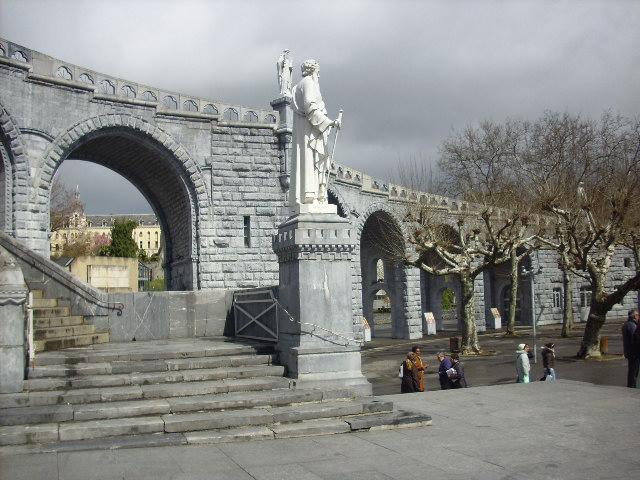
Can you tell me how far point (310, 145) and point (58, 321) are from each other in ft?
19.0

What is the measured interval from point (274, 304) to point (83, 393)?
3496 millimetres

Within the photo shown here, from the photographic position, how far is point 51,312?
1231 cm

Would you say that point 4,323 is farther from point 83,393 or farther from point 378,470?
point 378,470

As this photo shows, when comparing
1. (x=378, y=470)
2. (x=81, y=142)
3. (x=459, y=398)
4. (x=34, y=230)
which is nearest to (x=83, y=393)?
(x=378, y=470)

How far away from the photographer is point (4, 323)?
326 inches

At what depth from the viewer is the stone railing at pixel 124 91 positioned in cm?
2119

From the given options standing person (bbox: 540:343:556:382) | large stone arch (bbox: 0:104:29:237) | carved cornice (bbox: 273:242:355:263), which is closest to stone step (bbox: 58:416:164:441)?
carved cornice (bbox: 273:242:355:263)

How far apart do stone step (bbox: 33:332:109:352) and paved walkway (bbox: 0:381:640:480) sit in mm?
4294

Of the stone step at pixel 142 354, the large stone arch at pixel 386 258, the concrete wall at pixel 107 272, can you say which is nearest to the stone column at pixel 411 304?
the large stone arch at pixel 386 258

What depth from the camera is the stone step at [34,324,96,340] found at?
11.2m

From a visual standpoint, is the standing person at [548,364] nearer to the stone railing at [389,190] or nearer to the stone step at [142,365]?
the stone step at [142,365]

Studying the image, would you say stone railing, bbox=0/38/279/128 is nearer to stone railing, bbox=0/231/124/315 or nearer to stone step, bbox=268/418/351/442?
stone railing, bbox=0/231/124/315

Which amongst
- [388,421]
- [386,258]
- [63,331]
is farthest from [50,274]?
[386,258]

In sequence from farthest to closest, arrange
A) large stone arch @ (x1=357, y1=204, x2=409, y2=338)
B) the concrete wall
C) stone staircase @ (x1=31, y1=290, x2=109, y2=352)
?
large stone arch @ (x1=357, y1=204, x2=409, y2=338), the concrete wall, stone staircase @ (x1=31, y1=290, x2=109, y2=352)
